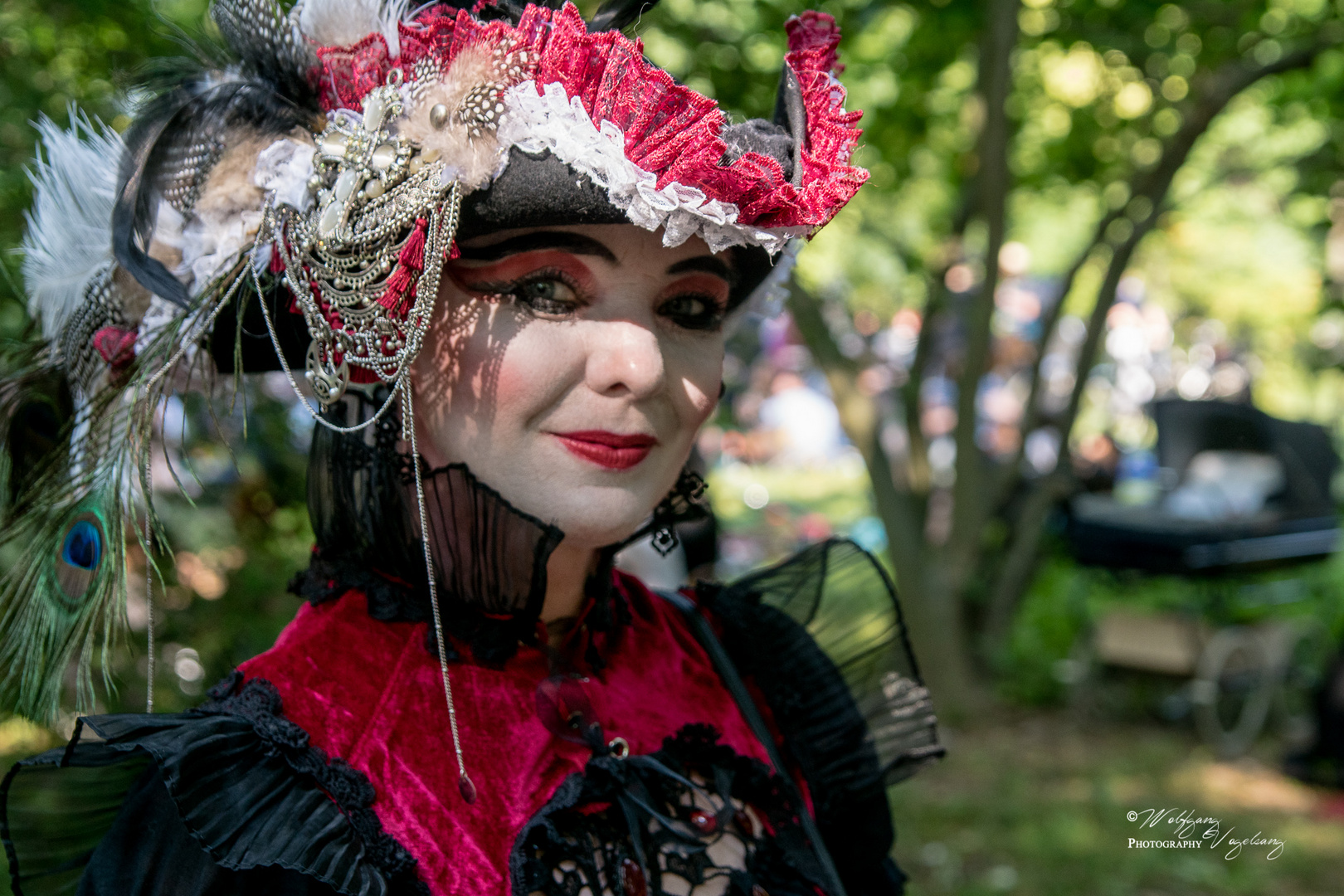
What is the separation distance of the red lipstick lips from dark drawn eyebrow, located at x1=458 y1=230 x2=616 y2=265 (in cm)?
22

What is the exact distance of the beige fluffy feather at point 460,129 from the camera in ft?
4.21

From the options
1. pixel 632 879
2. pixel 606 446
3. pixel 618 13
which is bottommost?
pixel 632 879

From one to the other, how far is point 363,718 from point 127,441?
47 centimetres

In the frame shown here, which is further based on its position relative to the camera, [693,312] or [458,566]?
[693,312]

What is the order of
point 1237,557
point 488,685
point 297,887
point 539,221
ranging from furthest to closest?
point 1237,557 → point 488,685 → point 539,221 → point 297,887

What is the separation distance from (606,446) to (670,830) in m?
0.48

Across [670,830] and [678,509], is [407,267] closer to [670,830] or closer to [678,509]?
[678,509]

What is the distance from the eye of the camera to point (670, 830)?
1353 millimetres

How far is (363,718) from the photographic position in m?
1.31

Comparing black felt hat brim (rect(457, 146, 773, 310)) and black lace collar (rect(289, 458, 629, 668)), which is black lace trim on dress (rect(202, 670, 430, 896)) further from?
black felt hat brim (rect(457, 146, 773, 310))

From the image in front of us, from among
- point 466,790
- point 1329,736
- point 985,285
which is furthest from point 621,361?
point 1329,736

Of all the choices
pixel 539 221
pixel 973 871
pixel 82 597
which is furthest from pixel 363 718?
pixel 973 871

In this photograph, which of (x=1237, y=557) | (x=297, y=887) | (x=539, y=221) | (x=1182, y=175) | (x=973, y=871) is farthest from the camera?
(x=1182, y=175)

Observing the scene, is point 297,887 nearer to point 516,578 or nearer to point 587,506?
point 516,578
